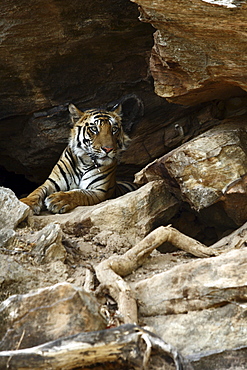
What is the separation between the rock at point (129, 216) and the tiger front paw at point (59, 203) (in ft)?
1.60

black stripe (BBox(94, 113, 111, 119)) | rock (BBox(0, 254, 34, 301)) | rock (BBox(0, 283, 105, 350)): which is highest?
rock (BBox(0, 283, 105, 350))

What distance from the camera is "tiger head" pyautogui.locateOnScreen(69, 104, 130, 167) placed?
639 centimetres

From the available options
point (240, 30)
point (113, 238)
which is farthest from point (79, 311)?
point (240, 30)

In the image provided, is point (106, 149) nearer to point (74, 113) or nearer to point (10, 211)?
point (74, 113)

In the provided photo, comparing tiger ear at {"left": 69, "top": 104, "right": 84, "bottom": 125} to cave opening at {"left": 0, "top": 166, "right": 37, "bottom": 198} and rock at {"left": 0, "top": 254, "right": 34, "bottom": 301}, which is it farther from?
rock at {"left": 0, "top": 254, "right": 34, "bottom": 301}

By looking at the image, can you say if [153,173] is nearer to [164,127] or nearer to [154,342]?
[164,127]

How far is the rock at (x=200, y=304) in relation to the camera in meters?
2.70

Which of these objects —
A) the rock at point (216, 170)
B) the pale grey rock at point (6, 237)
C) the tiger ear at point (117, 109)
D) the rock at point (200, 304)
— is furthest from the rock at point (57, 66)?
the rock at point (200, 304)

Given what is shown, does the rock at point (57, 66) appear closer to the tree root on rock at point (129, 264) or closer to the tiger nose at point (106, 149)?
the tiger nose at point (106, 149)

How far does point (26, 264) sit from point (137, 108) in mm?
3607

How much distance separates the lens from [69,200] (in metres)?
5.57

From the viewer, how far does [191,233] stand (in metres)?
5.29

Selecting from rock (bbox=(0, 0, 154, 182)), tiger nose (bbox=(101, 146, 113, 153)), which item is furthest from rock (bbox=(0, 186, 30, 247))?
tiger nose (bbox=(101, 146, 113, 153))

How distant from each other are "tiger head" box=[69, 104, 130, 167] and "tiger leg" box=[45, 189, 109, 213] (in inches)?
21.9
